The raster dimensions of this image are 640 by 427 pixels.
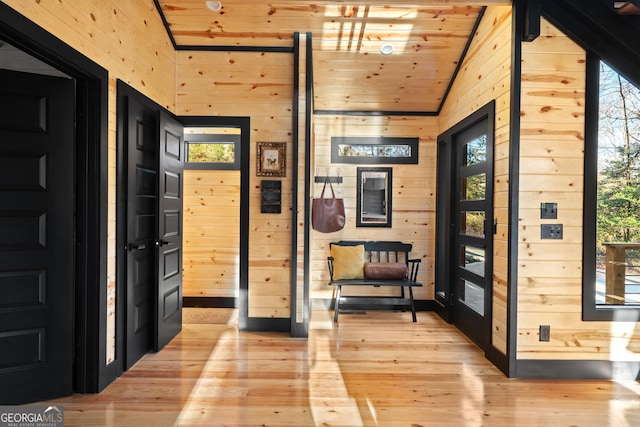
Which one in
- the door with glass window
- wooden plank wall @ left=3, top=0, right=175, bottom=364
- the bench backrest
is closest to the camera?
wooden plank wall @ left=3, top=0, right=175, bottom=364

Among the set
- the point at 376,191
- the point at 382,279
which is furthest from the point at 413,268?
the point at 376,191

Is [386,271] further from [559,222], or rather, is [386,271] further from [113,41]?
[113,41]

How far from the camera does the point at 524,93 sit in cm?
279

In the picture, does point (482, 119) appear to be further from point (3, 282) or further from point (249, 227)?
point (3, 282)

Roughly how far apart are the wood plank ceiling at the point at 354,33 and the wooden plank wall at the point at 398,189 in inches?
19.5

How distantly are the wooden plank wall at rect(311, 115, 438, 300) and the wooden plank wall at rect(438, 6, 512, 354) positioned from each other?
1.24m

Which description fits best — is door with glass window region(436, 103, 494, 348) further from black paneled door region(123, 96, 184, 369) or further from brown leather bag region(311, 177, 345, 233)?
black paneled door region(123, 96, 184, 369)

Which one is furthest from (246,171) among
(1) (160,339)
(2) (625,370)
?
(2) (625,370)

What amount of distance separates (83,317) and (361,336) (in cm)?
238

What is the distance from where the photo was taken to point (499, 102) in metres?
3.01

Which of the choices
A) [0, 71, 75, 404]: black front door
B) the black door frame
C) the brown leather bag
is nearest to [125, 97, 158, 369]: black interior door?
the black door frame

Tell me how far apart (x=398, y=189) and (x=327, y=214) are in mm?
1007

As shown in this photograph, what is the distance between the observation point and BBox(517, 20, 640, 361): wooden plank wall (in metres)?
2.79

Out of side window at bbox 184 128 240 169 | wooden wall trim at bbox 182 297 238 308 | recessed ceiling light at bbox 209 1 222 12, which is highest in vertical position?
recessed ceiling light at bbox 209 1 222 12
